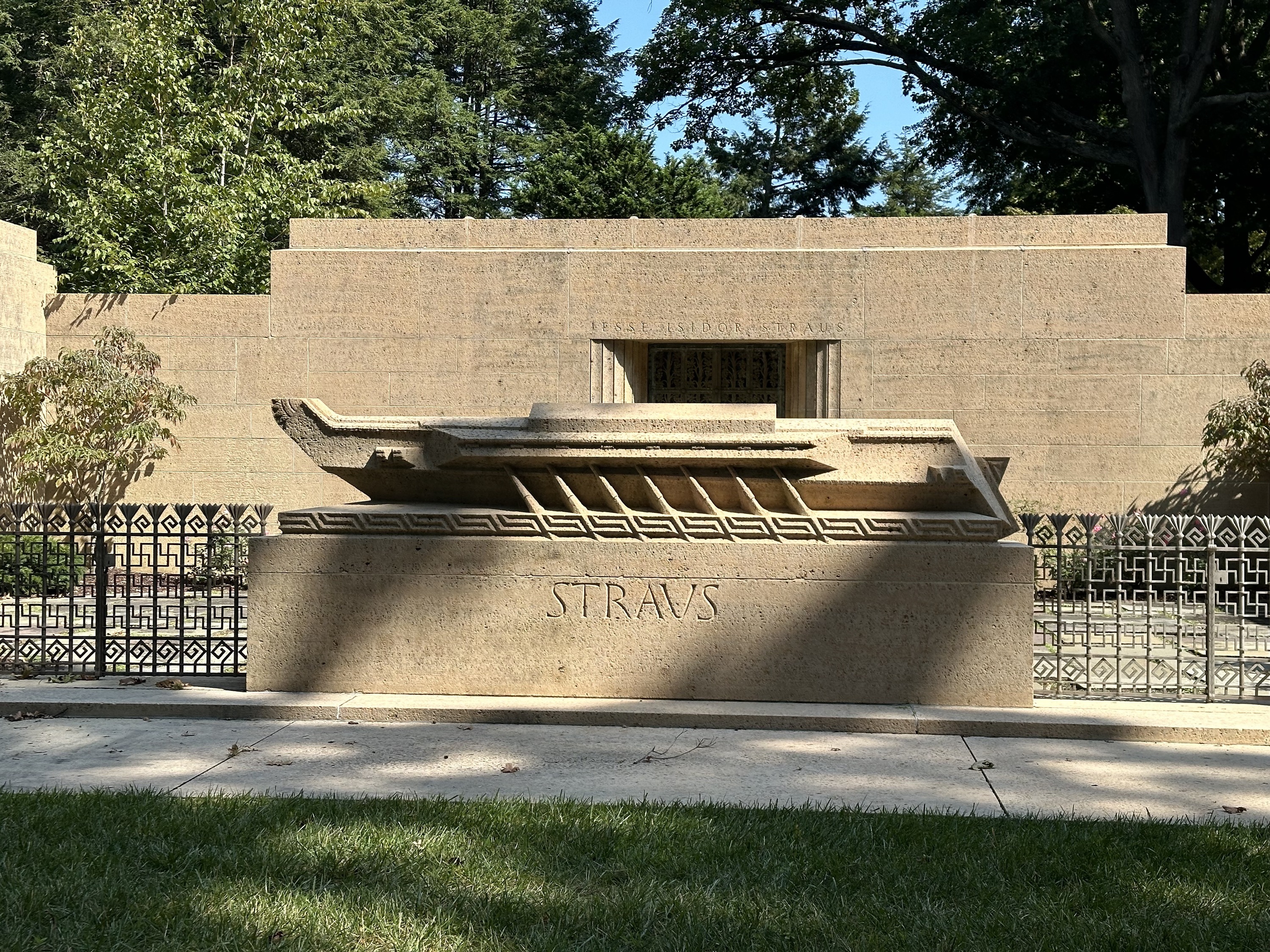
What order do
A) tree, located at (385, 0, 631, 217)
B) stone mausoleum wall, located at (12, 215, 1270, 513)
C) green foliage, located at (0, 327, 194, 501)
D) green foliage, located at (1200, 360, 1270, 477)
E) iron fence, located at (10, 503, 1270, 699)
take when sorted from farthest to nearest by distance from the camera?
tree, located at (385, 0, 631, 217)
green foliage, located at (0, 327, 194, 501)
stone mausoleum wall, located at (12, 215, 1270, 513)
green foliage, located at (1200, 360, 1270, 477)
iron fence, located at (10, 503, 1270, 699)

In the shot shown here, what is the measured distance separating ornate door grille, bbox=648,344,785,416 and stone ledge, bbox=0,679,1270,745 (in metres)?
8.90

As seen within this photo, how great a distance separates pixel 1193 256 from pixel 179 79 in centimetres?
2511

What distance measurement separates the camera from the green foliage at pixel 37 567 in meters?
8.80

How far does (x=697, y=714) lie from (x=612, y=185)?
20.1m

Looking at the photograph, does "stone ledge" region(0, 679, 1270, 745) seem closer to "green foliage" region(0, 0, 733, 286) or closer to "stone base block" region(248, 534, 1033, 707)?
"stone base block" region(248, 534, 1033, 707)

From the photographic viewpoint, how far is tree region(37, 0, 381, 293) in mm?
22172

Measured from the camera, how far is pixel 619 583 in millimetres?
7879

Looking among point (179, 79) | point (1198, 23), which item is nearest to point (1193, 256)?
point (1198, 23)

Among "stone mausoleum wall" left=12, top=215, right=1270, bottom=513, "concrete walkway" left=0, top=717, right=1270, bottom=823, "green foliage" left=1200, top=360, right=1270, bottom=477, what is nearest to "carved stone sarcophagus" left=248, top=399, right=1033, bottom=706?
"concrete walkway" left=0, top=717, right=1270, bottom=823

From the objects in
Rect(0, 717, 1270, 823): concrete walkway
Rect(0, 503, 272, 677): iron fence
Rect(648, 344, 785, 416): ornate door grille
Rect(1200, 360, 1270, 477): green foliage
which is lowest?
Rect(0, 717, 1270, 823): concrete walkway

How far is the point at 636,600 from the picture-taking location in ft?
25.8

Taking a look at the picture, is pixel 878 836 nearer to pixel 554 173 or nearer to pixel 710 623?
pixel 710 623

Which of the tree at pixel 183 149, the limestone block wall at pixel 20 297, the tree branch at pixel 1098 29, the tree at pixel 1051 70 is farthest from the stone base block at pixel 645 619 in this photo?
the tree branch at pixel 1098 29

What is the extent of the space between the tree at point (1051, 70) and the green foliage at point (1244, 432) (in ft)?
32.7
